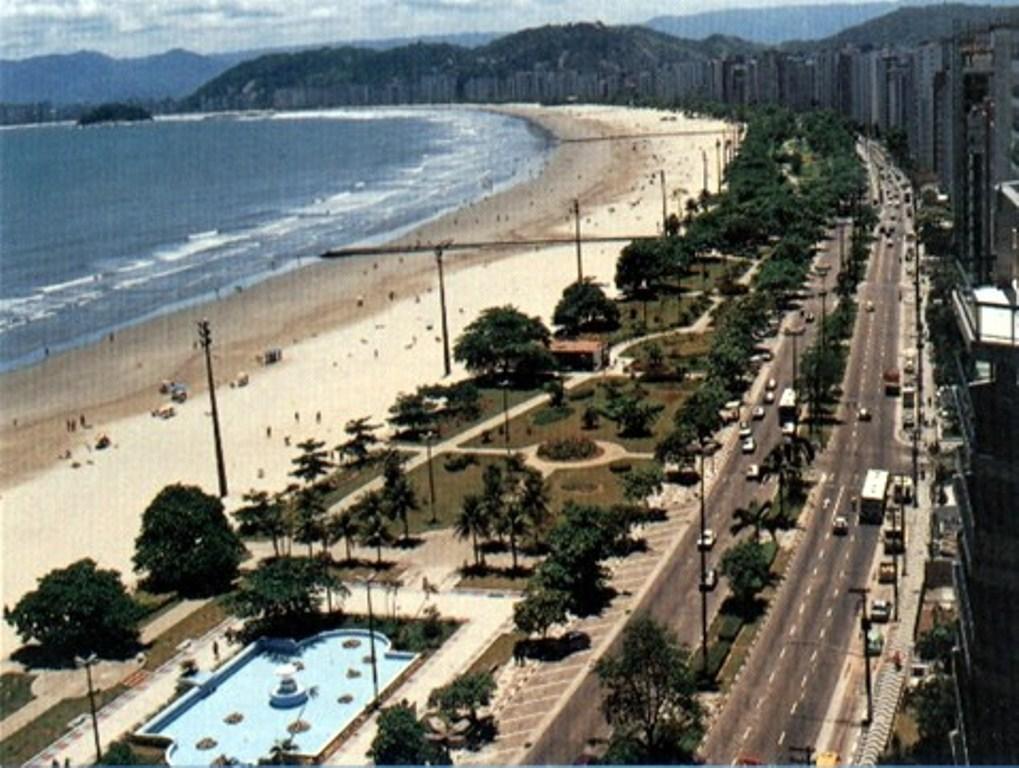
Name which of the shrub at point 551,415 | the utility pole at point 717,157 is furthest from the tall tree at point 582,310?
the utility pole at point 717,157

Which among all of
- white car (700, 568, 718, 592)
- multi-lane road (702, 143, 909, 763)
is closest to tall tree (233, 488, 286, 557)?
white car (700, 568, 718, 592)

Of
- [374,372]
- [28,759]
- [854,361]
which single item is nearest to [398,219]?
[374,372]

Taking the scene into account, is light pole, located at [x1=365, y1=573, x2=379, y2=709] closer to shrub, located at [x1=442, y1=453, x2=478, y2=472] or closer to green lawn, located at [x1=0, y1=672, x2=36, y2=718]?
green lawn, located at [x1=0, y1=672, x2=36, y2=718]

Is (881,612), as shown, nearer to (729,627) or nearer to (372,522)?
(729,627)

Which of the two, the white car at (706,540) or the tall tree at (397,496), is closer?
the white car at (706,540)


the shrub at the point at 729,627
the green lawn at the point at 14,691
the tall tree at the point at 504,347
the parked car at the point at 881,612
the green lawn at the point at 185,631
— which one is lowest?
the green lawn at the point at 14,691

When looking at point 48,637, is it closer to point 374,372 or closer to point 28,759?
point 28,759

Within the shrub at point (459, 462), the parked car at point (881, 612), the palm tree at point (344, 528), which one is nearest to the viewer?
the parked car at point (881, 612)

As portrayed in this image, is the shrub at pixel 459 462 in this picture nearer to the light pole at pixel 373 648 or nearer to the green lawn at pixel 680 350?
the light pole at pixel 373 648
